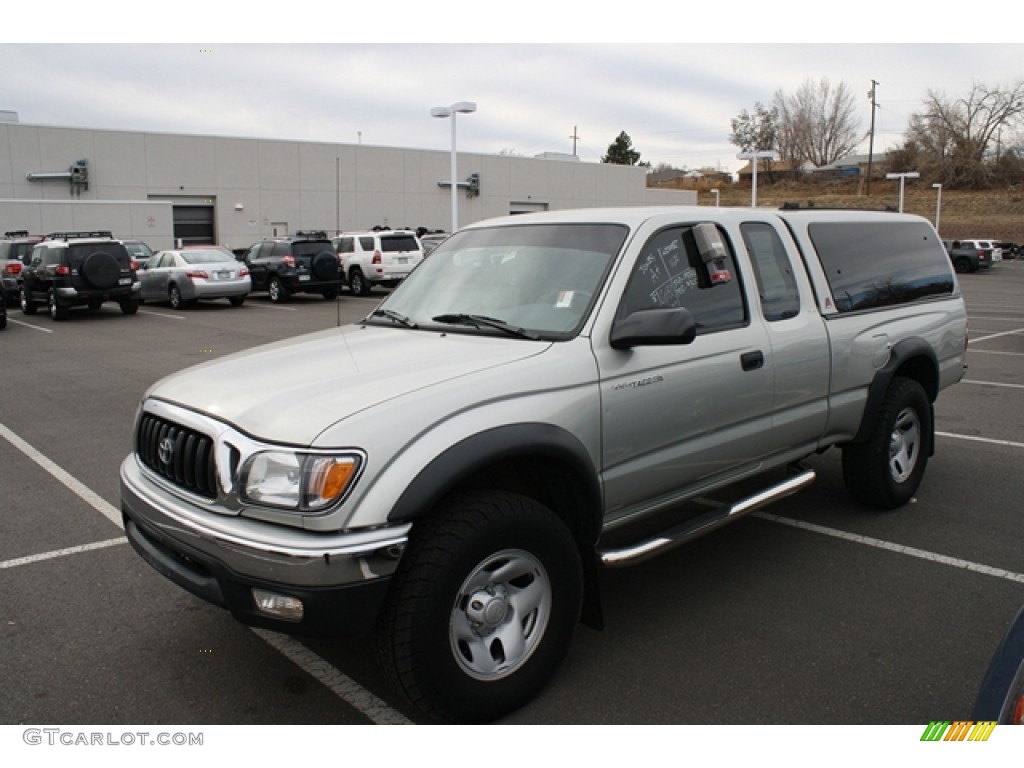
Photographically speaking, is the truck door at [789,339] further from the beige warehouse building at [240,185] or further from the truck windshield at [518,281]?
the beige warehouse building at [240,185]

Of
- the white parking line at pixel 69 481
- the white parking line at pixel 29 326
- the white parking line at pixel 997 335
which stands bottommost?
the white parking line at pixel 69 481

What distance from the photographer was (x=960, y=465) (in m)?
6.59

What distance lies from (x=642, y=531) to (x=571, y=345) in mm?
1997

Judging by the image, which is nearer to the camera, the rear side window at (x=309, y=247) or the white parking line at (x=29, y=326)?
the white parking line at (x=29, y=326)

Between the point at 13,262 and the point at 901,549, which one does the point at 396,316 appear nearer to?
the point at 901,549

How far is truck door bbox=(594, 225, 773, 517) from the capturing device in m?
3.57

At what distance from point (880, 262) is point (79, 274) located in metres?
18.4

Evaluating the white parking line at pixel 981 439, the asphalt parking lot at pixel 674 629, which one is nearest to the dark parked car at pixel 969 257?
the white parking line at pixel 981 439

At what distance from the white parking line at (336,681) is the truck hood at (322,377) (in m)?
1.14

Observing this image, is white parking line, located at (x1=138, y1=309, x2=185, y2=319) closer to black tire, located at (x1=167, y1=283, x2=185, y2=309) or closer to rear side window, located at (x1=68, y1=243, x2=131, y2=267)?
black tire, located at (x1=167, y1=283, x2=185, y2=309)

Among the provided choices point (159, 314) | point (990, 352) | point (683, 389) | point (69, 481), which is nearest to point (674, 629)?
point (683, 389)

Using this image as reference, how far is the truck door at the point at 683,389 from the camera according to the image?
3572 mm

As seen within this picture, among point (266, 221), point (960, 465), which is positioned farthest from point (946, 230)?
point (960, 465)

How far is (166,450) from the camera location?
3270mm
